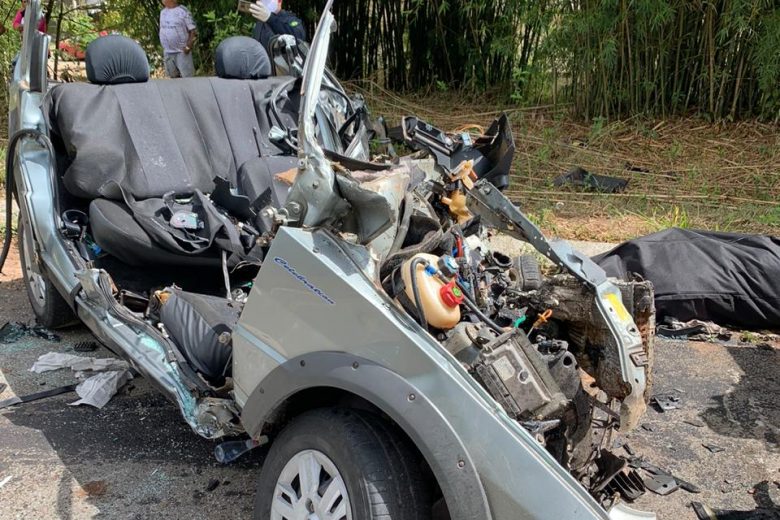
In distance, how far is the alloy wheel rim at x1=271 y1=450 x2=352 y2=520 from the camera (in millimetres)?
2268

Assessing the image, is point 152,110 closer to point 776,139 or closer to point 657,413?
point 657,413

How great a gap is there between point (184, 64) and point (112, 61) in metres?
5.22

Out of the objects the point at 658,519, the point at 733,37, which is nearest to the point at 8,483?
the point at 658,519

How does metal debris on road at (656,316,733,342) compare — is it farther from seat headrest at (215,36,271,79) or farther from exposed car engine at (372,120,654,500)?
seat headrest at (215,36,271,79)

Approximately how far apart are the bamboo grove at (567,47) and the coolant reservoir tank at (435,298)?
6.06 metres

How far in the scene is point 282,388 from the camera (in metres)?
2.48

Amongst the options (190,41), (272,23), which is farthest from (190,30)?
(272,23)

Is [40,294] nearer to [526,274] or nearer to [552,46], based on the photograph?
[526,274]

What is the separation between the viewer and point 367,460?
7.31 ft

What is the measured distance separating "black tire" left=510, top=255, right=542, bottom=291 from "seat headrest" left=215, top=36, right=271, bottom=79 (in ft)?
7.78

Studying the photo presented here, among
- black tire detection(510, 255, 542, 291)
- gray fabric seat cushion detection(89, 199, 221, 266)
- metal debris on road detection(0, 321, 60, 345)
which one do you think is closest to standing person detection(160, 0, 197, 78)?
metal debris on road detection(0, 321, 60, 345)

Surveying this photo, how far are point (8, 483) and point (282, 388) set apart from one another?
1412 mm

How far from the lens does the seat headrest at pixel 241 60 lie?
4543mm

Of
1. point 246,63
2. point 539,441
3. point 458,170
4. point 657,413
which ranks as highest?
point 246,63
